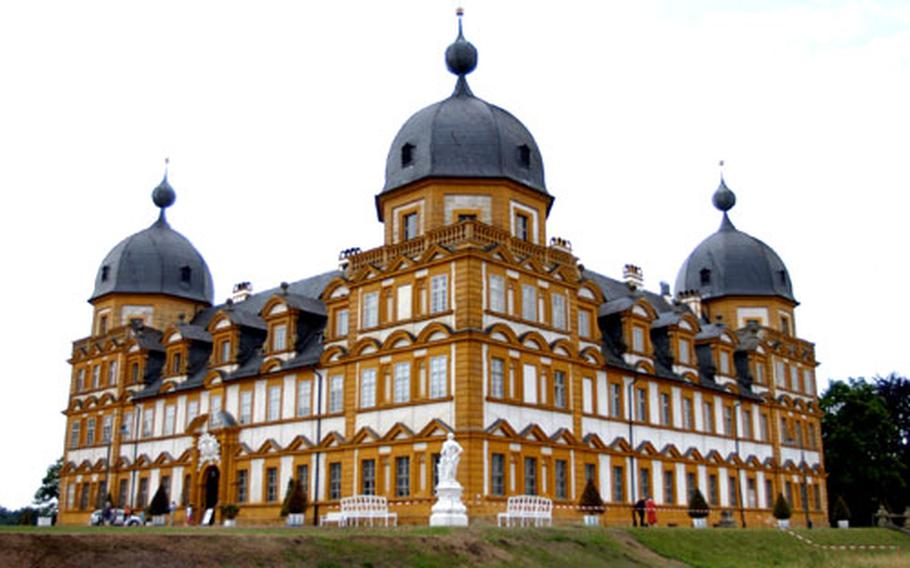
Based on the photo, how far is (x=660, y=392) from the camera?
46250 millimetres

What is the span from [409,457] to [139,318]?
2624cm

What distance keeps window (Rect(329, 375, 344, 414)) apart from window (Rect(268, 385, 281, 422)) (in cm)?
380

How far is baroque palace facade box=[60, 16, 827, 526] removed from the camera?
3675cm

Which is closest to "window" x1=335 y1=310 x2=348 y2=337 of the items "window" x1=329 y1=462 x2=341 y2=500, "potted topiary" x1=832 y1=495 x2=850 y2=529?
"window" x1=329 y1=462 x2=341 y2=500

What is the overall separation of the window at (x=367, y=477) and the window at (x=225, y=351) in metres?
12.3

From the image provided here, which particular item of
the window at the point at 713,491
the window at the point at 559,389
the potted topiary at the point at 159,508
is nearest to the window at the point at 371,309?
the window at the point at 559,389

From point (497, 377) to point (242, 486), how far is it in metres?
14.9

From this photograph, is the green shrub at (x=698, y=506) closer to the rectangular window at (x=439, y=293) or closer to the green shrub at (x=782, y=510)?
the green shrub at (x=782, y=510)

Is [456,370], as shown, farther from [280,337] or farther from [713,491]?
[713,491]

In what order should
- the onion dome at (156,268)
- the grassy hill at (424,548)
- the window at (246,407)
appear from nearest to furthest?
the grassy hill at (424,548) < the window at (246,407) < the onion dome at (156,268)

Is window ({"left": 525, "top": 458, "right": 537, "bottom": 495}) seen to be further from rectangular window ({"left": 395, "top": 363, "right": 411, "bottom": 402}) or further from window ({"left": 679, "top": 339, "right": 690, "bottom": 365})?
window ({"left": 679, "top": 339, "right": 690, "bottom": 365})

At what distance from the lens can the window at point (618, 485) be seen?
4166 cm

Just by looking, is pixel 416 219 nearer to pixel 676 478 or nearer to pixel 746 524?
pixel 676 478

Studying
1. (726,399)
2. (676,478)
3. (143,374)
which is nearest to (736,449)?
(726,399)
